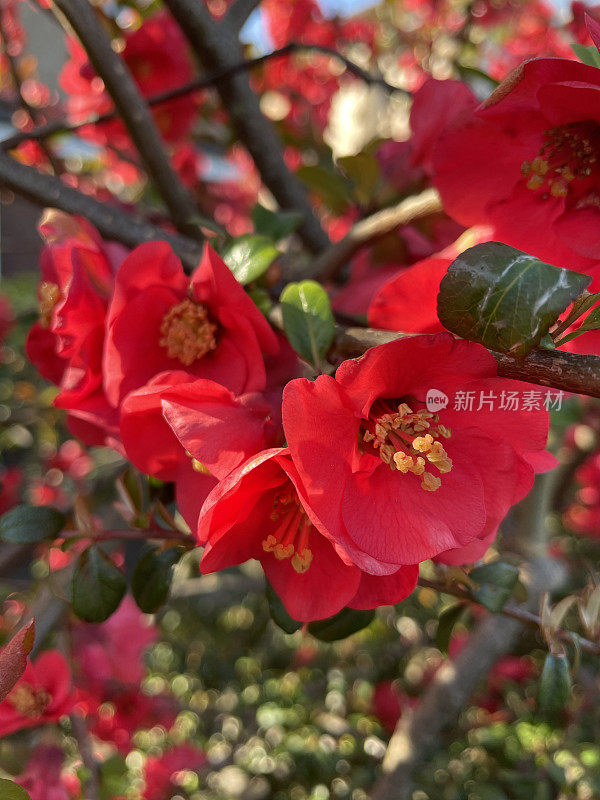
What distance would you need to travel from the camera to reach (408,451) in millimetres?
440

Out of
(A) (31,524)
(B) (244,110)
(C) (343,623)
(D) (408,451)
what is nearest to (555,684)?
(C) (343,623)

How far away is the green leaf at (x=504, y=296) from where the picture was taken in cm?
33

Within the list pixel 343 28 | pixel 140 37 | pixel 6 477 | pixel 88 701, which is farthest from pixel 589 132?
pixel 343 28

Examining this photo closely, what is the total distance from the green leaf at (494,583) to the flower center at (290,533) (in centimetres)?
23

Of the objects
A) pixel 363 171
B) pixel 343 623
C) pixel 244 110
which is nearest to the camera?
pixel 343 623

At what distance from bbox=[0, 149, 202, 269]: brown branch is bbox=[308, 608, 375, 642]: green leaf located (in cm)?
39

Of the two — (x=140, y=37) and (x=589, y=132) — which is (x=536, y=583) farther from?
(x=140, y=37)

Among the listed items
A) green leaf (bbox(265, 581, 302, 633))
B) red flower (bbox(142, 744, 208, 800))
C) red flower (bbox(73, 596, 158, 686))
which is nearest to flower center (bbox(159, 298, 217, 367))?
green leaf (bbox(265, 581, 302, 633))

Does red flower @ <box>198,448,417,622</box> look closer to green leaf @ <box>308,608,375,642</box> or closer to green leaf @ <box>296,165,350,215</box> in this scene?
green leaf @ <box>308,608,375,642</box>

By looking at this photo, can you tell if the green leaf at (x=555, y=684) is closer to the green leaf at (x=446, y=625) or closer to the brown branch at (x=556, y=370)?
the green leaf at (x=446, y=625)

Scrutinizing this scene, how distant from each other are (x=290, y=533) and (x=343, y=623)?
0.16 metres

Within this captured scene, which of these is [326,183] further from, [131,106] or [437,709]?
[437,709]

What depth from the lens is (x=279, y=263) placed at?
72 centimetres

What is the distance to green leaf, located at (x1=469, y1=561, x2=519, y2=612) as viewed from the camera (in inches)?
22.8
